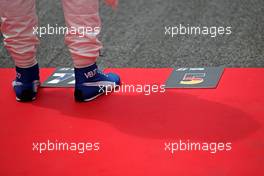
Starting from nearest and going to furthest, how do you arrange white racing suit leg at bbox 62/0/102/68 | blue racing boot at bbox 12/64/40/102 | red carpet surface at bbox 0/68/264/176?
red carpet surface at bbox 0/68/264/176 < white racing suit leg at bbox 62/0/102/68 < blue racing boot at bbox 12/64/40/102

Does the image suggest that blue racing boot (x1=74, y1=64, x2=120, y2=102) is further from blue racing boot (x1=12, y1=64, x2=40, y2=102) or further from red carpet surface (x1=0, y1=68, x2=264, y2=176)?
blue racing boot (x1=12, y1=64, x2=40, y2=102)

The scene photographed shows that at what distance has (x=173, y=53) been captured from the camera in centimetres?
203

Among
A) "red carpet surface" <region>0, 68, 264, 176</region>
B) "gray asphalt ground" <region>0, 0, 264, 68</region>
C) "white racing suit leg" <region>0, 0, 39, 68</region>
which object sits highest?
"white racing suit leg" <region>0, 0, 39, 68</region>

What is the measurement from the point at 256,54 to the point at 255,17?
43 centimetres

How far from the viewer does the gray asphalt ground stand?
1961 mm

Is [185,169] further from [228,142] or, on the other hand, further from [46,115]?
[46,115]

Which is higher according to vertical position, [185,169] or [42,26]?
[185,169]

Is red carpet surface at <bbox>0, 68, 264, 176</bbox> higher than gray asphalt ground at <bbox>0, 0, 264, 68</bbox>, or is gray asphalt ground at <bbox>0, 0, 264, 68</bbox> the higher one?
red carpet surface at <bbox>0, 68, 264, 176</bbox>

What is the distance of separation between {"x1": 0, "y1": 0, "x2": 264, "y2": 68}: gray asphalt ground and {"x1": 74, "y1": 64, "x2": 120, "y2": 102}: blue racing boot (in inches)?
15.6

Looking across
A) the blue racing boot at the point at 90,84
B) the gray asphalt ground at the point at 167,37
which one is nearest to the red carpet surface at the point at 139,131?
the blue racing boot at the point at 90,84

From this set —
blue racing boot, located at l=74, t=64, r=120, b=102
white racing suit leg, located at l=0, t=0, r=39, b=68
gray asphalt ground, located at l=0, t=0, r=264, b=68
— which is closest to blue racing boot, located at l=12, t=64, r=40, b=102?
white racing suit leg, located at l=0, t=0, r=39, b=68

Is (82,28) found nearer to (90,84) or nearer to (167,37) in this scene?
(90,84)

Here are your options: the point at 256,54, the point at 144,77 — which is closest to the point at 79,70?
the point at 144,77

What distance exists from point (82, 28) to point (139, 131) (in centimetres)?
32
